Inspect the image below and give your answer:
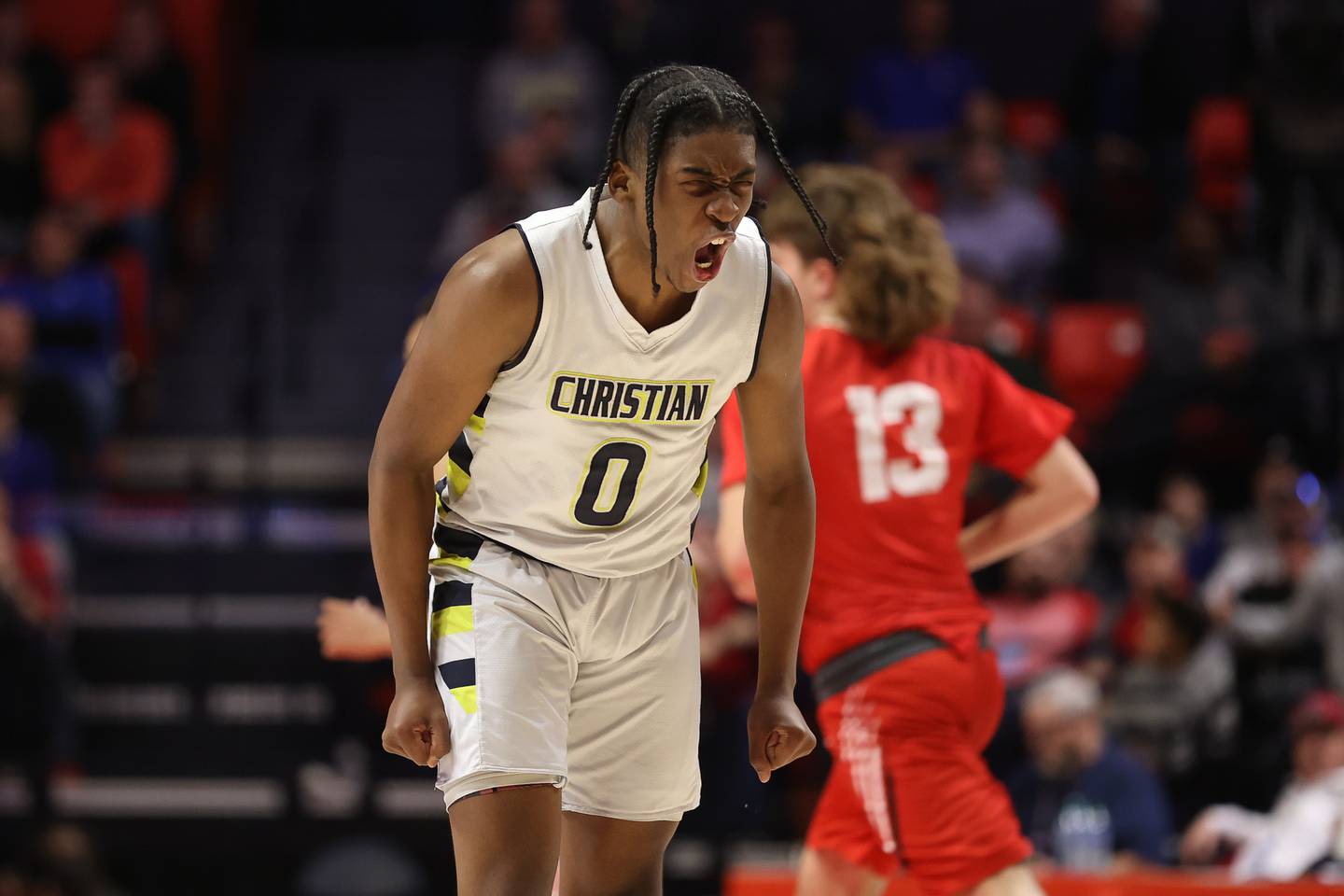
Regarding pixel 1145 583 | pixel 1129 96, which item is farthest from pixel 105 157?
pixel 1145 583

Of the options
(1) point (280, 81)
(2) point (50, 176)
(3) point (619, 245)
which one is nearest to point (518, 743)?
(3) point (619, 245)

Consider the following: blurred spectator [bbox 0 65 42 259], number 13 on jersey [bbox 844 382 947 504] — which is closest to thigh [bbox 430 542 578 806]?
number 13 on jersey [bbox 844 382 947 504]

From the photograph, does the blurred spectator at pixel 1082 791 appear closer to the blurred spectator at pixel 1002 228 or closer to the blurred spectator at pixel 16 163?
the blurred spectator at pixel 1002 228

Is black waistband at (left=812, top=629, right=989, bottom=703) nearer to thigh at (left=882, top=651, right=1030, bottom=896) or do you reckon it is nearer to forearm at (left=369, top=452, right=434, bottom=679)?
thigh at (left=882, top=651, right=1030, bottom=896)

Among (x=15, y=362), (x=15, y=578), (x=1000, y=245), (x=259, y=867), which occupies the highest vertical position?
(x=1000, y=245)

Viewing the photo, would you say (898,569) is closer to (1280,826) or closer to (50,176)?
(1280,826)

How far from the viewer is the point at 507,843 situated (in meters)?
2.80

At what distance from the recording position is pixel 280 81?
Result: 38.8 feet

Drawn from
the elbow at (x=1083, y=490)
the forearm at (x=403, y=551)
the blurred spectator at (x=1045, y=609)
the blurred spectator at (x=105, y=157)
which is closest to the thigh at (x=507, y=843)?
the forearm at (x=403, y=551)

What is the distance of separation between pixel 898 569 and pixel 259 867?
14.5 feet

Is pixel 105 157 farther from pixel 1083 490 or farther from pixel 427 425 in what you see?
pixel 427 425

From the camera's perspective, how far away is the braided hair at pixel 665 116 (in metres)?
2.78

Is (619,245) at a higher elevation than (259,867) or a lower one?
higher

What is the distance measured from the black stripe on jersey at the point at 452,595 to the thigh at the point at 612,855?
1.44ft
